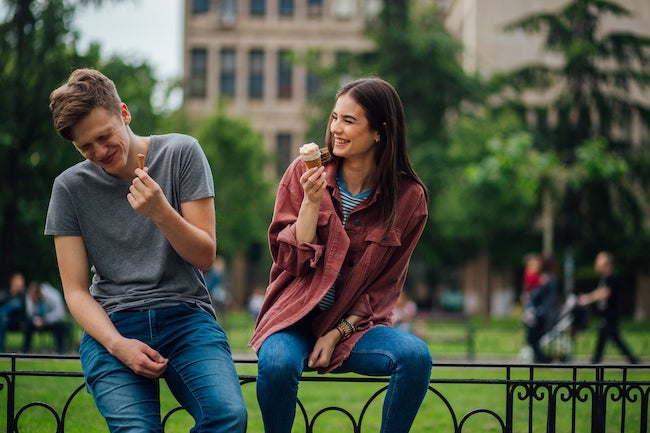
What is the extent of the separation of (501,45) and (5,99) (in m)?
31.9

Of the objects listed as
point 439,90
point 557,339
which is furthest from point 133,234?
point 439,90

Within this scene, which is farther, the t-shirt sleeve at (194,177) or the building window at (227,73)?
the building window at (227,73)

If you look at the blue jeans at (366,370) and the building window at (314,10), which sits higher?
the building window at (314,10)

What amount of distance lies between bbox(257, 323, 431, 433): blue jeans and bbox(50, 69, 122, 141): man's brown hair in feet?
4.31

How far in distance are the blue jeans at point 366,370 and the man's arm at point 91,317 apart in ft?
1.60

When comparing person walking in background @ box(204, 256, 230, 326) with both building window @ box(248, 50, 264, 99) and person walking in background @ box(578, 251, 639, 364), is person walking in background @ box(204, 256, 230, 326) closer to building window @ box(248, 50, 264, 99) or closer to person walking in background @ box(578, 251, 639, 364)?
person walking in background @ box(578, 251, 639, 364)

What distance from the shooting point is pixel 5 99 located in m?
17.9

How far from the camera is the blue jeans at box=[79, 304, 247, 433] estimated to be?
12.6ft

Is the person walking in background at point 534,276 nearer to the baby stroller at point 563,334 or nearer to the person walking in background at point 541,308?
the person walking in background at point 541,308

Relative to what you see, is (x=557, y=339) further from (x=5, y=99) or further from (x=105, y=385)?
(x=105, y=385)

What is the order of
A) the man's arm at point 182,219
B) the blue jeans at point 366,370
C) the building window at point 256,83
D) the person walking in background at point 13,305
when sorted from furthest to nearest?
the building window at point 256,83 → the person walking in background at point 13,305 → the blue jeans at point 366,370 → the man's arm at point 182,219

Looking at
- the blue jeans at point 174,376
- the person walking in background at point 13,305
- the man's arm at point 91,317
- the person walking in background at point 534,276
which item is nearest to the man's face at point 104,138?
the man's arm at point 91,317

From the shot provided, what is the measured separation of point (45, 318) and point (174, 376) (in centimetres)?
1369

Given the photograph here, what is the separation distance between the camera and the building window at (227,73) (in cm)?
5147
